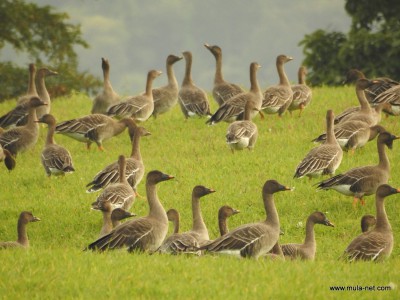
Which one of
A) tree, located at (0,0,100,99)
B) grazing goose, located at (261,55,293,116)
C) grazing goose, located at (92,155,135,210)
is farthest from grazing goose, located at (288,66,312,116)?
tree, located at (0,0,100,99)

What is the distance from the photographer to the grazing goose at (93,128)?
80.6ft

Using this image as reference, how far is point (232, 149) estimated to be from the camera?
76.7 feet

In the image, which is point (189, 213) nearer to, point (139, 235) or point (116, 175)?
point (116, 175)

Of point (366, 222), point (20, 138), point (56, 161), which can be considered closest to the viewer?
point (366, 222)

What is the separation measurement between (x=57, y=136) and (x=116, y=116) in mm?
2756

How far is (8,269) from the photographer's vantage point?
13.6 m

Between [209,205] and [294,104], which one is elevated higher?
[294,104]

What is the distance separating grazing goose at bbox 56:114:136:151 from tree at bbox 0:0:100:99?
19.2m

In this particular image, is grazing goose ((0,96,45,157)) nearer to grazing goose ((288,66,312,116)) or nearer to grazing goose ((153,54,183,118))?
grazing goose ((153,54,183,118))

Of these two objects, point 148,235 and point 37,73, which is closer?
point 148,235

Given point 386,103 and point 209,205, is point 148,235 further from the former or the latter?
point 386,103

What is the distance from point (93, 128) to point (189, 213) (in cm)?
609

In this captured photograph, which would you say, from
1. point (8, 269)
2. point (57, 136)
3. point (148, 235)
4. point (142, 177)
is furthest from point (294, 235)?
point (57, 136)

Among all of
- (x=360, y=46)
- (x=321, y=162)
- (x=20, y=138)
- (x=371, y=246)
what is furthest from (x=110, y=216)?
(x=360, y=46)
